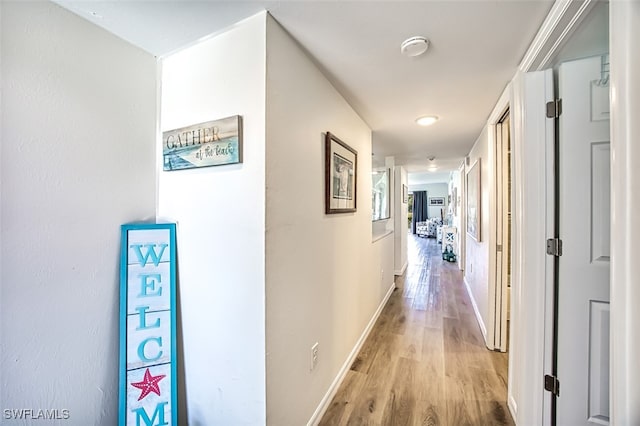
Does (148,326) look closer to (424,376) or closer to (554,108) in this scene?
(424,376)

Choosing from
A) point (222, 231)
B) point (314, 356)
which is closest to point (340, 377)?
point (314, 356)

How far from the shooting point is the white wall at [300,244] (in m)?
1.09

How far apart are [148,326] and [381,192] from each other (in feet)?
11.8

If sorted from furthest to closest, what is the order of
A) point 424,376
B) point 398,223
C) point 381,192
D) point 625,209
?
1. point 398,223
2. point 381,192
3. point 424,376
4. point 625,209

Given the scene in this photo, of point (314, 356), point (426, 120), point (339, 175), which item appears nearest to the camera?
point (314, 356)

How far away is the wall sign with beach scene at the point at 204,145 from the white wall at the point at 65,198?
0.63 feet

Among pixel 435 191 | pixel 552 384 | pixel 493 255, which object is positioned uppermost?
pixel 435 191

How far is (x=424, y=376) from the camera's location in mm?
1842

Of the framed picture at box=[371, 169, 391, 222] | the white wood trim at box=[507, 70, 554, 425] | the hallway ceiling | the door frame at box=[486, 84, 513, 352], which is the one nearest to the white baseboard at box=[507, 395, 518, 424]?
the white wood trim at box=[507, 70, 554, 425]

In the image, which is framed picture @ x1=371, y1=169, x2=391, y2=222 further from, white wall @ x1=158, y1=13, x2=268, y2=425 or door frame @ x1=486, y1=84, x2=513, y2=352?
white wall @ x1=158, y1=13, x2=268, y2=425

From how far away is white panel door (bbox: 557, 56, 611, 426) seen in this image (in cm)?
115

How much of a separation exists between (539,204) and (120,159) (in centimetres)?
216

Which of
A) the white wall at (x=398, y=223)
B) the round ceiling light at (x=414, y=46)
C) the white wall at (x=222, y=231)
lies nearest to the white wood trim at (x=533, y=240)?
the round ceiling light at (x=414, y=46)

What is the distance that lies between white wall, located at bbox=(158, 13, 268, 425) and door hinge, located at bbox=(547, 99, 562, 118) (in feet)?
4.78
